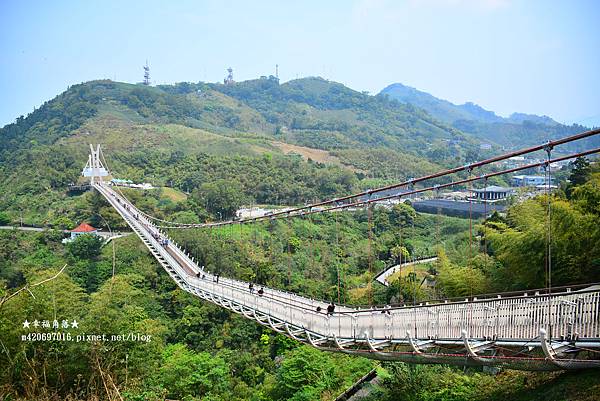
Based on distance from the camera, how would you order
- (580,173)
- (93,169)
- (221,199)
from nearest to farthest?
(580,173) → (221,199) → (93,169)

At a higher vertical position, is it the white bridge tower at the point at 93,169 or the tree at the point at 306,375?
the white bridge tower at the point at 93,169

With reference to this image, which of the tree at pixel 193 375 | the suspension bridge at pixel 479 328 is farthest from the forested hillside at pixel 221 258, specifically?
the suspension bridge at pixel 479 328

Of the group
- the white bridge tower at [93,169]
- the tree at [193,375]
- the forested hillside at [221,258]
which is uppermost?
the white bridge tower at [93,169]

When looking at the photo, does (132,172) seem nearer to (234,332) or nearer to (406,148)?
(234,332)

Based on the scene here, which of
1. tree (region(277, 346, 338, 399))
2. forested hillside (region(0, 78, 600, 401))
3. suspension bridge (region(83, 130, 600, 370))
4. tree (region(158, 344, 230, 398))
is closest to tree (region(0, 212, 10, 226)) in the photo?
forested hillside (region(0, 78, 600, 401))

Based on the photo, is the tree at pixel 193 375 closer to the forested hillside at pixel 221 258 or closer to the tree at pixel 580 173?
the forested hillside at pixel 221 258

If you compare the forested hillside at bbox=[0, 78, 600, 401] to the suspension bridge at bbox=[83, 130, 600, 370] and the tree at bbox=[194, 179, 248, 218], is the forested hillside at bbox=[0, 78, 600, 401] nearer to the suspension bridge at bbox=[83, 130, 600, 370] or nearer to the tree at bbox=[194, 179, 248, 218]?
the tree at bbox=[194, 179, 248, 218]

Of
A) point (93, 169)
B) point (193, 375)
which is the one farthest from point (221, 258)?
point (93, 169)

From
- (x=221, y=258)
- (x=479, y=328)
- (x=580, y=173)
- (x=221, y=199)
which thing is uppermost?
(x=580, y=173)

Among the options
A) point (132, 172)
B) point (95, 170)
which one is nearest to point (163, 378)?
point (95, 170)

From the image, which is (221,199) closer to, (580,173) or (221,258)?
(221,258)

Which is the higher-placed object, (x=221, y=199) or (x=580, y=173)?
(x=580, y=173)
